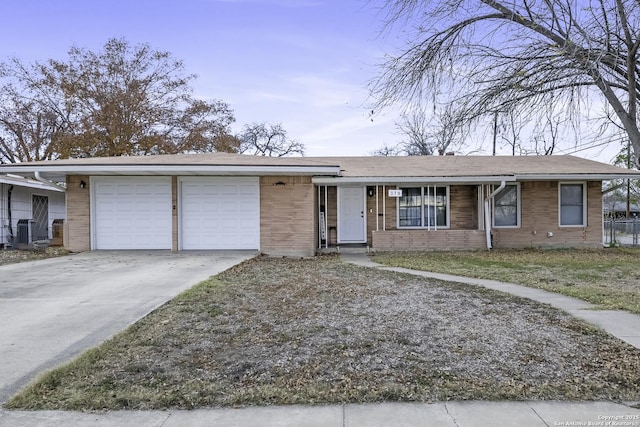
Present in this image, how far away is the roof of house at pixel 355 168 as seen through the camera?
40.1 feet

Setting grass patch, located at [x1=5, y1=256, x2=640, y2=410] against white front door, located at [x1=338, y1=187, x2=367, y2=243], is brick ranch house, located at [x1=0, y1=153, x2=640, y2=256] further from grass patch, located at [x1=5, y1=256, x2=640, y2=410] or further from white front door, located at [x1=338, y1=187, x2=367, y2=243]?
grass patch, located at [x1=5, y1=256, x2=640, y2=410]

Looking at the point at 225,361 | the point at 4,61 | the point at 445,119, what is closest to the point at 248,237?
the point at 445,119

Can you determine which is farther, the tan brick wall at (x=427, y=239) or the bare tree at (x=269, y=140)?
the bare tree at (x=269, y=140)

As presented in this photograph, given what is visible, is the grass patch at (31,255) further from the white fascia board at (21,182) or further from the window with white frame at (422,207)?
the window with white frame at (422,207)

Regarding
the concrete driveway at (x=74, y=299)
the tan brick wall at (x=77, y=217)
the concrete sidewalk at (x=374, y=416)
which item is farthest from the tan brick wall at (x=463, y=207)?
the concrete sidewalk at (x=374, y=416)

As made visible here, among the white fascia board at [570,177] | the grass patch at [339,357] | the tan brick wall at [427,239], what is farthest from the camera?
the tan brick wall at [427,239]

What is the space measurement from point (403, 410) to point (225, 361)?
1682 millimetres

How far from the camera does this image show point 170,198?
43.0 feet

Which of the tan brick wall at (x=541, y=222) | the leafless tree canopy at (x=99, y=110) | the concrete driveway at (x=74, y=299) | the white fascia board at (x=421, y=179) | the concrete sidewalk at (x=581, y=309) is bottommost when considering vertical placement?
the concrete sidewalk at (x=581, y=309)

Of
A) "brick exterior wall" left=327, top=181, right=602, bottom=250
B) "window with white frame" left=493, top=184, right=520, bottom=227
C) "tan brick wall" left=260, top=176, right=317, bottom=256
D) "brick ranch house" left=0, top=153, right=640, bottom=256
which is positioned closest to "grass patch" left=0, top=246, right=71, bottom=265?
"brick ranch house" left=0, top=153, right=640, bottom=256

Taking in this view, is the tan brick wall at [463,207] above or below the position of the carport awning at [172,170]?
below

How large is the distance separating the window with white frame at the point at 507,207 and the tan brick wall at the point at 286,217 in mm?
7079

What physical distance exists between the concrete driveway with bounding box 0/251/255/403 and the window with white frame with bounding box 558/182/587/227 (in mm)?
11653

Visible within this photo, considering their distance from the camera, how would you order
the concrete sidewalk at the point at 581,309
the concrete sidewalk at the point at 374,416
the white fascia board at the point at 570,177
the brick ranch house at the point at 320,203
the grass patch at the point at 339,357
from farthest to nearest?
the white fascia board at the point at 570,177 → the brick ranch house at the point at 320,203 → the concrete sidewalk at the point at 581,309 → the grass patch at the point at 339,357 → the concrete sidewalk at the point at 374,416
